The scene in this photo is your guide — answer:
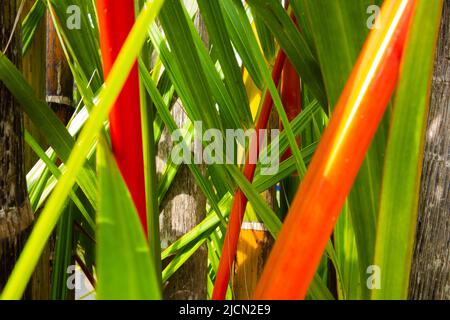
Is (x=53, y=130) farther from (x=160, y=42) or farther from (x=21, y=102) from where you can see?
(x=160, y=42)

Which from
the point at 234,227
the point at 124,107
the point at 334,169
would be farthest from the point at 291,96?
the point at 334,169

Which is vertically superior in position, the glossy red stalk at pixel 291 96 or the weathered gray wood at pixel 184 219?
the glossy red stalk at pixel 291 96

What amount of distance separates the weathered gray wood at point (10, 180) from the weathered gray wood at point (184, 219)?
0.50 m

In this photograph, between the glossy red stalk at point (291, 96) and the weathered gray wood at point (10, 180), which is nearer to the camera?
the weathered gray wood at point (10, 180)

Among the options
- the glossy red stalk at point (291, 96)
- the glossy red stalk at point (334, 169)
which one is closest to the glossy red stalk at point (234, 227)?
the glossy red stalk at point (291, 96)

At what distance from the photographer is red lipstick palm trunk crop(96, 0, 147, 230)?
305 mm

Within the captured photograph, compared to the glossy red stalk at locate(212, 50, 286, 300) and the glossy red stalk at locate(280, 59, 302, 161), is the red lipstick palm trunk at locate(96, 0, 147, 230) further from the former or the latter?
the glossy red stalk at locate(280, 59, 302, 161)

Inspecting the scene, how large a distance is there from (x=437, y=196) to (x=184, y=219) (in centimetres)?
55

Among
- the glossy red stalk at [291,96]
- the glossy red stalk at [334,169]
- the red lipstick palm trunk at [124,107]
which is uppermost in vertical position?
the glossy red stalk at [291,96]

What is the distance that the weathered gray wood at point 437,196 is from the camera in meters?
0.32

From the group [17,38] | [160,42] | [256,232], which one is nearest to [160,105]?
[160,42]

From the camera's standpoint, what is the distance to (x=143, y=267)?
5.5 inches

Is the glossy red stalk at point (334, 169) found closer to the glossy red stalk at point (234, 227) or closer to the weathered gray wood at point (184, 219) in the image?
the glossy red stalk at point (234, 227)

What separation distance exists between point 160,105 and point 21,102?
16 centimetres
